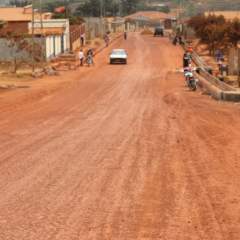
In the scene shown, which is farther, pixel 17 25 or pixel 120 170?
pixel 17 25

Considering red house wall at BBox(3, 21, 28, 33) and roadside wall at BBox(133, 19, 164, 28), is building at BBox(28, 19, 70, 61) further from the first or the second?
roadside wall at BBox(133, 19, 164, 28)

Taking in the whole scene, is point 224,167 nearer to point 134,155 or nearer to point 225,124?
point 134,155

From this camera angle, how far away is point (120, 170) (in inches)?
289

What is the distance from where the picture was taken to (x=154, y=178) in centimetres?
695

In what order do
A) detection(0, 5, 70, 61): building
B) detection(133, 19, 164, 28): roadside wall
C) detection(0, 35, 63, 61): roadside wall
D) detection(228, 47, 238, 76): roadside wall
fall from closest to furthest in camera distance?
detection(228, 47, 238, 76): roadside wall
detection(0, 35, 63, 61): roadside wall
detection(0, 5, 70, 61): building
detection(133, 19, 164, 28): roadside wall

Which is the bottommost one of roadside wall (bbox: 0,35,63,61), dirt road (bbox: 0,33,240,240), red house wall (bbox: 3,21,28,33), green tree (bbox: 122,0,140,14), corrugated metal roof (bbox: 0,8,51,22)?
dirt road (bbox: 0,33,240,240)

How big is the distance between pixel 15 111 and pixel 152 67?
22.5 metres

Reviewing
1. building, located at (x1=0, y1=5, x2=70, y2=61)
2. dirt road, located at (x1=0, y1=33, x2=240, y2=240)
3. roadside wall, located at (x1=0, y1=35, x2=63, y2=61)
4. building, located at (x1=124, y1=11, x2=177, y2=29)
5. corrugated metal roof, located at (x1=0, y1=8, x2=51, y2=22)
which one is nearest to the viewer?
dirt road, located at (x1=0, y1=33, x2=240, y2=240)

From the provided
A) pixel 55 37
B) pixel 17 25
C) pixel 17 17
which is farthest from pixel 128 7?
pixel 55 37

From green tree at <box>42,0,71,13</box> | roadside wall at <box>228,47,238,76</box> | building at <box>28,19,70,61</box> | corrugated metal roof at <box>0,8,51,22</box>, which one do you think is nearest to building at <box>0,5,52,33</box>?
corrugated metal roof at <box>0,8,51,22</box>

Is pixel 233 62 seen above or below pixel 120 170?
above

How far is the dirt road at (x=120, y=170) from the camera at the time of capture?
5.08m

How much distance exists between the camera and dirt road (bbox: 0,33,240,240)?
5.08 meters

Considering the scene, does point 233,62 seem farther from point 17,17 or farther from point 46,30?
point 17,17
